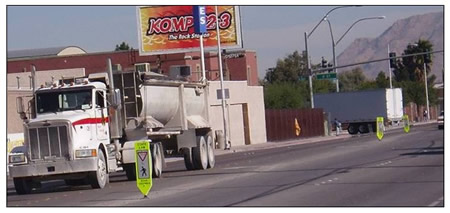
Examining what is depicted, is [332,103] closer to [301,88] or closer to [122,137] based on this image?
[301,88]

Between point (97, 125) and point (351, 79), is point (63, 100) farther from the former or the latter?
point (351, 79)

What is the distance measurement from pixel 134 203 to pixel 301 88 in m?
Result: 93.5

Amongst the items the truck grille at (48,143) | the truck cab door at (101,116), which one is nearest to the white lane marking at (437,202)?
the truck grille at (48,143)

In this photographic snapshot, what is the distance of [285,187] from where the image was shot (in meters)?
22.9

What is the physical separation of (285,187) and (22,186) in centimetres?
793

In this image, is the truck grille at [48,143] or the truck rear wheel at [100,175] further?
the truck rear wheel at [100,175]

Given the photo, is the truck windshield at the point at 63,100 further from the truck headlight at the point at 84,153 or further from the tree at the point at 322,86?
the tree at the point at 322,86

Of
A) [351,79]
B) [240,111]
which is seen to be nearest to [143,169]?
[240,111]

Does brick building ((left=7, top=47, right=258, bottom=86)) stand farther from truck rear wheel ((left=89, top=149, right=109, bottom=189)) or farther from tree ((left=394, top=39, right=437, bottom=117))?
Result: tree ((left=394, top=39, right=437, bottom=117))

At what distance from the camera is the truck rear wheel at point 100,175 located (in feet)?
85.2

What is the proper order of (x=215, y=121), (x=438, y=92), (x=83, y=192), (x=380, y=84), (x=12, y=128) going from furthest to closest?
(x=438, y=92) → (x=380, y=84) → (x=215, y=121) → (x=12, y=128) → (x=83, y=192)

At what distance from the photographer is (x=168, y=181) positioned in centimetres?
2798

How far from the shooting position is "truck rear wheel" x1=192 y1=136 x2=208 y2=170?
33.5 metres

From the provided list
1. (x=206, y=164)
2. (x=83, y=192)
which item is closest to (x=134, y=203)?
(x=83, y=192)
